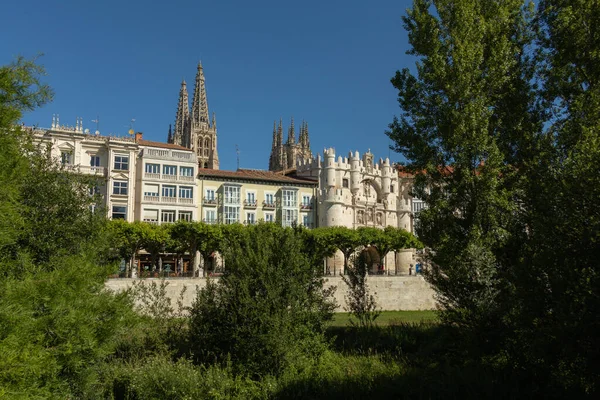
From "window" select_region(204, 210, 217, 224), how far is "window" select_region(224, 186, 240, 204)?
209cm

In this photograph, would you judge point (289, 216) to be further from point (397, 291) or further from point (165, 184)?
point (397, 291)

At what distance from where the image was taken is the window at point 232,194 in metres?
57.9

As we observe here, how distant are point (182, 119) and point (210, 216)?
66636 millimetres

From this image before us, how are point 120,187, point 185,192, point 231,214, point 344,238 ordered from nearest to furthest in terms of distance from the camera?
1. point 120,187
2. point 344,238
3. point 185,192
4. point 231,214

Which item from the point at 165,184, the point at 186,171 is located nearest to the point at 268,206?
the point at 186,171

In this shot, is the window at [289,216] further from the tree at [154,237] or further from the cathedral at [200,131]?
the cathedral at [200,131]

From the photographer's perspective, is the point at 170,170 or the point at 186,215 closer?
the point at 170,170

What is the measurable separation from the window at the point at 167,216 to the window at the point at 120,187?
14.5 ft

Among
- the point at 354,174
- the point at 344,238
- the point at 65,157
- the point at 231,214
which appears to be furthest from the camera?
the point at 354,174

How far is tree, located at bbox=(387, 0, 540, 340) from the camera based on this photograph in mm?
17500

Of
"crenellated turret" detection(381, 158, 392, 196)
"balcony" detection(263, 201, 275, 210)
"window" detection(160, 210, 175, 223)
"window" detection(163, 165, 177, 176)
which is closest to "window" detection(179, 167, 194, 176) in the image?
"window" detection(163, 165, 177, 176)

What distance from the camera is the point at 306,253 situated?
63.4 ft

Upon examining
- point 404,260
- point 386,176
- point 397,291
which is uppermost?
point 386,176

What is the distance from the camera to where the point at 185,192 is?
54688 millimetres
